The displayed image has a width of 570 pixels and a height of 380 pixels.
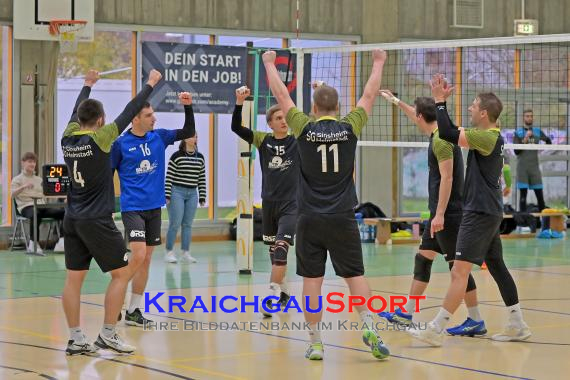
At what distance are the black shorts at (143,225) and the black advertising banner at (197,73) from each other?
8.57 metres

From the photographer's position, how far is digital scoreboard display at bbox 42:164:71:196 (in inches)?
598

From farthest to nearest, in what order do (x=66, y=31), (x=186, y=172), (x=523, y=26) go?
(x=523, y=26), (x=66, y=31), (x=186, y=172)

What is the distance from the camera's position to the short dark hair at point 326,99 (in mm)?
6957

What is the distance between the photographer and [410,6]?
65.5 ft

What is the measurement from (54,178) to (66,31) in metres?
2.31

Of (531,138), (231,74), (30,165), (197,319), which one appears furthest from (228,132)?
(197,319)

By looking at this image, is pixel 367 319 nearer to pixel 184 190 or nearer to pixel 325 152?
pixel 325 152

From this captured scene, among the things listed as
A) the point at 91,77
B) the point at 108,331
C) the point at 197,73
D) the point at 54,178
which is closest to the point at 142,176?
the point at 91,77

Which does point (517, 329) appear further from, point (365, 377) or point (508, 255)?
point (508, 255)

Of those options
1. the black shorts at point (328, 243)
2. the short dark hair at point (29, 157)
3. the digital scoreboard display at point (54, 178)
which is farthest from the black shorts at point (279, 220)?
the short dark hair at point (29, 157)

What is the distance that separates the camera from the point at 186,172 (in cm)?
1426

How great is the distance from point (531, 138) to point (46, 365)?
13423 mm

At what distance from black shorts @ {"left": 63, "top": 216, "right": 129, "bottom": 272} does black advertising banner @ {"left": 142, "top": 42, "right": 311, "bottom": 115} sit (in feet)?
32.1

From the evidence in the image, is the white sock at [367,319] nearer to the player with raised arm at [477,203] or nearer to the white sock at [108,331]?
the player with raised arm at [477,203]
